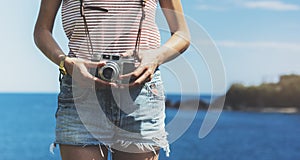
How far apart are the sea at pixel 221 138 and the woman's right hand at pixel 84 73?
82.3 ft

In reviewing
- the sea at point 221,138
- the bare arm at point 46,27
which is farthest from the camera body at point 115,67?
the sea at point 221,138

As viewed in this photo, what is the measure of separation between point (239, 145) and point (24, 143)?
42.9ft

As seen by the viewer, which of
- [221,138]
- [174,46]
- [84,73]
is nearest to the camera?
[84,73]

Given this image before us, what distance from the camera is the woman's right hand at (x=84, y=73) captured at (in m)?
1.26

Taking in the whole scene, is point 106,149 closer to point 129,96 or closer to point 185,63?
point 129,96

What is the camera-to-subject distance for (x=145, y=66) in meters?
1.27

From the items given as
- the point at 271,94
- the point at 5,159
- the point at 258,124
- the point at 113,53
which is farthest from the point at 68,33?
the point at 258,124

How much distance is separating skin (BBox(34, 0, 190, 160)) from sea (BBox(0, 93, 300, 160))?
25.0 m

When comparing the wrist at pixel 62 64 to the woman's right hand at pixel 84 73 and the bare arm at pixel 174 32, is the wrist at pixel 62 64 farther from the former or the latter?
the bare arm at pixel 174 32

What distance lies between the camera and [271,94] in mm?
35281

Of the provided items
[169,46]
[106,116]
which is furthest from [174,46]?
[106,116]

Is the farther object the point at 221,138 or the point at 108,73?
the point at 221,138

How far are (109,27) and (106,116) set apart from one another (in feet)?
0.64

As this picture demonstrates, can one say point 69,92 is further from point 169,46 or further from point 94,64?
point 169,46
